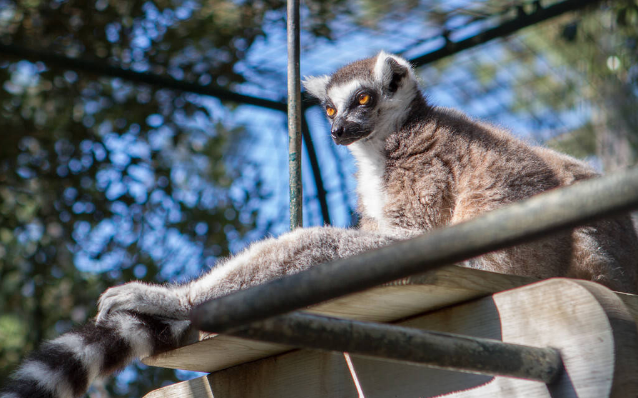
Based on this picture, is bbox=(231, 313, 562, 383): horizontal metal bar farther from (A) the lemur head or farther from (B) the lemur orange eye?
(B) the lemur orange eye

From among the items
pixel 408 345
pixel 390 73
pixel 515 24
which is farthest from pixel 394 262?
pixel 515 24

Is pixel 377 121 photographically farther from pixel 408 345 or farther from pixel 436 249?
pixel 436 249

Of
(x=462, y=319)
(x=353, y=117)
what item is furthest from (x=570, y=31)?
(x=462, y=319)

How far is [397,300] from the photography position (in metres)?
1.54

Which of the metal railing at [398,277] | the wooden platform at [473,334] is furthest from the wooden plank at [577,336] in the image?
the metal railing at [398,277]

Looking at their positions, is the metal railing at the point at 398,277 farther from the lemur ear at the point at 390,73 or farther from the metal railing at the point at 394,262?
the lemur ear at the point at 390,73

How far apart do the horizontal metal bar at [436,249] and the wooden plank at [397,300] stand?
1.80 feet

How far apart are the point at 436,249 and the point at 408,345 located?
1.26 feet

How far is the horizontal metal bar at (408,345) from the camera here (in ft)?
3.25

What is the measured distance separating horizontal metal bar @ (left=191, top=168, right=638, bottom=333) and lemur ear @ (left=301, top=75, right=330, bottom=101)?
2639 mm

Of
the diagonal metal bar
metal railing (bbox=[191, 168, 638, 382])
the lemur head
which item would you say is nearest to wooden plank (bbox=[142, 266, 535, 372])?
metal railing (bbox=[191, 168, 638, 382])

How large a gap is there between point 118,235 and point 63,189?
1.72 ft

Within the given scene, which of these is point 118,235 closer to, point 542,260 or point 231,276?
point 231,276

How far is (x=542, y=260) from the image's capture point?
7.30ft
